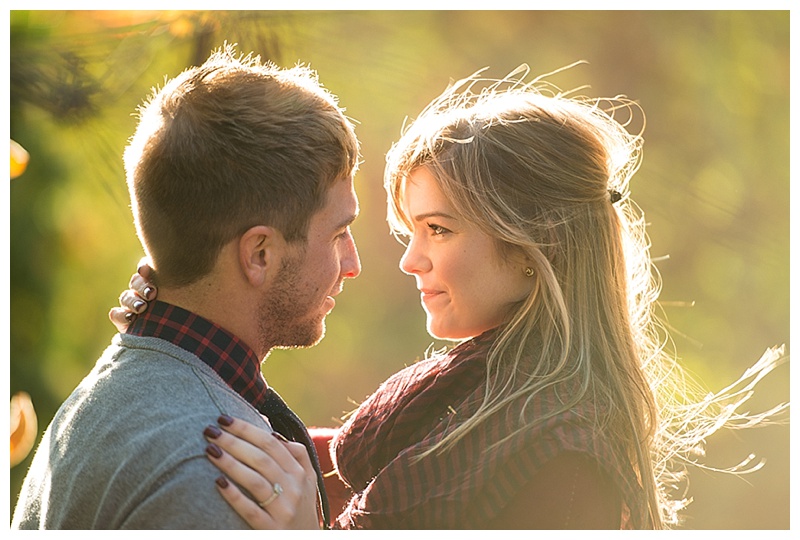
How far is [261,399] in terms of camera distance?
1.38m

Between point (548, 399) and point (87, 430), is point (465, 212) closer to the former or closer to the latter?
point (548, 399)

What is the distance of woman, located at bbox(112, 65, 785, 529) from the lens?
1354 mm

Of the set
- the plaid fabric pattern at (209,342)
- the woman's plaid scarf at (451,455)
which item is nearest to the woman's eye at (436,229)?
the woman's plaid scarf at (451,455)

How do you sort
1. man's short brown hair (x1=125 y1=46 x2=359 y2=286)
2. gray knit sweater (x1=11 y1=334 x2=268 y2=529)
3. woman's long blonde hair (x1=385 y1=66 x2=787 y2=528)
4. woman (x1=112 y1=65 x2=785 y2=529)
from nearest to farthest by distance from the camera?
gray knit sweater (x1=11 y1=334 x2=268 y2=529)
man's short brown hair (x1=125 y1=46 x2=359 y2=286)
woman (x1=112 y1=65 x2=785 y2=529)
woman's long blonde hair (x1=385 y1=66 x2=787 y2=528)

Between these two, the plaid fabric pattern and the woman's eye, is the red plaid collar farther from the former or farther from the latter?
the woman's eye

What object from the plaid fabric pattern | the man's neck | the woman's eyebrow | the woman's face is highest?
the woman's eyebrow

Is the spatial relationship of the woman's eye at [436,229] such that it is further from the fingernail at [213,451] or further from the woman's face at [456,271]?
the fingernail at [213,451]

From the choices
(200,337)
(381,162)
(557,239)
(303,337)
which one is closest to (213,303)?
(200,337)

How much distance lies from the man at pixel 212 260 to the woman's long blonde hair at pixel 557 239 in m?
0.29

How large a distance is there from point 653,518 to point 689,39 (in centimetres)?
176

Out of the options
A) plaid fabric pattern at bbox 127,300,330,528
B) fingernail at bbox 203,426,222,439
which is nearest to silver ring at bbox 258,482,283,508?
fingernail at bbox 203,426,222,439

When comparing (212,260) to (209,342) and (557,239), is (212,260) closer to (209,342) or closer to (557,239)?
(209,342)

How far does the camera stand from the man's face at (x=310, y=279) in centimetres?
133
